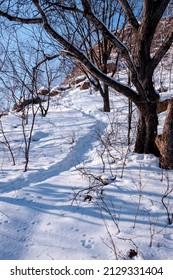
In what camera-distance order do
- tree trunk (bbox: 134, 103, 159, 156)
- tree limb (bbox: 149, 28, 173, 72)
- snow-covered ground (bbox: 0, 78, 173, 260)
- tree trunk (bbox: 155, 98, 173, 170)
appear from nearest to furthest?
snow-covered ground (bbox: 0, 78, 173, 260), tree trunk (bbox: 155, 98, 173, 170), tree limb (bbox: 149, 28, 173, 72), tree trunk (bbox: 134, 103, 159, 156)

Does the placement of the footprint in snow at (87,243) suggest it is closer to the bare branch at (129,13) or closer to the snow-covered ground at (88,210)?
the snow-covered ground at (88,210)

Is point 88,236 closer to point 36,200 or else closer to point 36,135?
point 36,200

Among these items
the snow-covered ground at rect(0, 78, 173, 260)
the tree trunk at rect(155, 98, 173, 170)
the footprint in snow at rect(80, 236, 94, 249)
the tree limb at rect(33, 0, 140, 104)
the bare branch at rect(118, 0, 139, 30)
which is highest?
the bare branch at rect(118, 0, 139, 30)

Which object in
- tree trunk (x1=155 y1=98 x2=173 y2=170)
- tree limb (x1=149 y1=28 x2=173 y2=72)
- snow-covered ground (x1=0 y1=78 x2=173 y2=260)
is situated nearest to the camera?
snow-covered ground (x1=0 y1=78 x2=173 y2=260)

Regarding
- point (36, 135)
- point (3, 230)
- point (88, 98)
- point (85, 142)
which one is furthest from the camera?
point (88, 98)

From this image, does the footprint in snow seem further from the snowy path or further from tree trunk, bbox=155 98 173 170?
tree trunk, bbox=155 98 173 170

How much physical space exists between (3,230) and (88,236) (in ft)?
2.92

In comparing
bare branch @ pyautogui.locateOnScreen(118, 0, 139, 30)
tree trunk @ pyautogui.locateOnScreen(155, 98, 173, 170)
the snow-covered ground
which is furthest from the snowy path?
bare branch @ pyautogui.locateOnScreen(118, 0, 139, 30)

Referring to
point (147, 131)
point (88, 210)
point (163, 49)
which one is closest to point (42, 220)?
point (88, 210)

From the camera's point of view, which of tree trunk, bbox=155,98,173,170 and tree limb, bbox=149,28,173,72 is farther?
tree limb, bbox=149,28,173,72

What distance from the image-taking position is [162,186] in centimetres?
274

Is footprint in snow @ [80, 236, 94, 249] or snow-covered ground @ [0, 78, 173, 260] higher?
snow-covered ground @ [0, 78, 173, 260]

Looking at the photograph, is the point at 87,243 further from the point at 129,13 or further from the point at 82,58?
the point at 129,13
